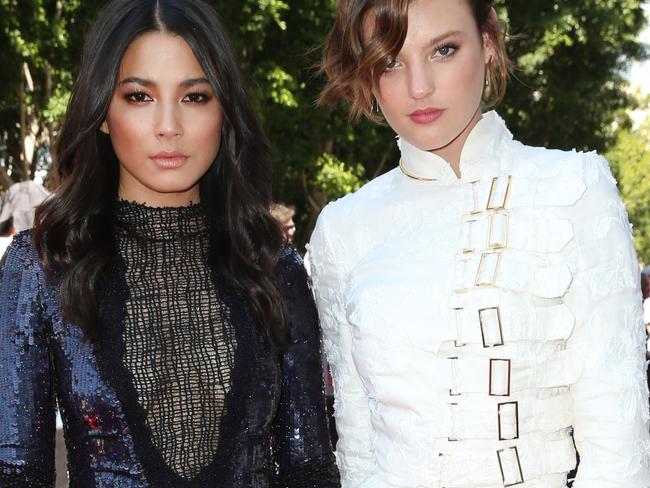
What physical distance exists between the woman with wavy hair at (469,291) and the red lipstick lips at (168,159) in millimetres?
521

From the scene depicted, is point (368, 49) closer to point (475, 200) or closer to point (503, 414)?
point (475, 200)

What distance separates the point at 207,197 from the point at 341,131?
1497 cm

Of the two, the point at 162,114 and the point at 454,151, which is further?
the point at 454,151

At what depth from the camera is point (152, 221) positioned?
10.6 feet

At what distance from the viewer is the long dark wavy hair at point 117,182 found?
3.02m

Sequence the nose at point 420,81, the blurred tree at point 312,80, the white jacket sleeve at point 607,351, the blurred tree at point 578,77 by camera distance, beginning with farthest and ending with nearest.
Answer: the blurred tree at point 578,77 → the blurred tree at point 312,80 → the nose at point 420,81 → the white jacket sleeve at point 607,351

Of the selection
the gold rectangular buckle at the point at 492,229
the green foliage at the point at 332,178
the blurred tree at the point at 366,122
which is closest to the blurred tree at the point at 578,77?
the blurred tree at the point at 366,122

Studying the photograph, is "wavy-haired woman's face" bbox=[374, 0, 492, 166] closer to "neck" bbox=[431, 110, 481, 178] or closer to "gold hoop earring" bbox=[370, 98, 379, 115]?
"neck" bbox=[431, 110, 481, 178]

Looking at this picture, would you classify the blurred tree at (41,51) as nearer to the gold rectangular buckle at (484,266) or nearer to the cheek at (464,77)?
the cheek at (464,77)

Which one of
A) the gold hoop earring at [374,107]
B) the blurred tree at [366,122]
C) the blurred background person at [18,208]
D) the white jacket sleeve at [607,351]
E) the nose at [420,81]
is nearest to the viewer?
the white jacket sleeve at [607,351]

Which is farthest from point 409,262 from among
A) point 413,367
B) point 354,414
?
point 354,414

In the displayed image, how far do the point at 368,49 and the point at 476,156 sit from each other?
42cm

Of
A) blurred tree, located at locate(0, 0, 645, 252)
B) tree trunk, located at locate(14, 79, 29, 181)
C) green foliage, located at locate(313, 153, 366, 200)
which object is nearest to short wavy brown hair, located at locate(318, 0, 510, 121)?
blurred tree, located at locate(0, 0, 645, 252)

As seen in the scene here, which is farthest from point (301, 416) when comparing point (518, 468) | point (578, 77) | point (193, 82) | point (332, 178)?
point (578, 77)
